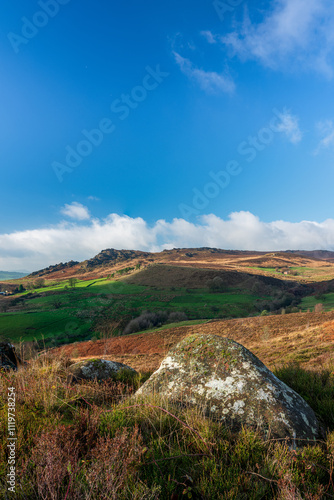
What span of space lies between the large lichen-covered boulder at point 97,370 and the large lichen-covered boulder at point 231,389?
2.11m

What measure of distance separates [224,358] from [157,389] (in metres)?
1.52

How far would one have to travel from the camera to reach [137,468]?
2357 mm

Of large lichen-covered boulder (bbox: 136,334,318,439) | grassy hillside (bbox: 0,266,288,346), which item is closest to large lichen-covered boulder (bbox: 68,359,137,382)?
large lichen-covered boulder (bbox: 136,334,318,439)

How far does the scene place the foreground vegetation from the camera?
6.75 ft

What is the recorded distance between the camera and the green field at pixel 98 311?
44272 millimetres

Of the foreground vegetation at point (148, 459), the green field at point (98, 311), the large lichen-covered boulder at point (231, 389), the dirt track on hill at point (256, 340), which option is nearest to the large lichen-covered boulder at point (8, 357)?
the foreground vegetation at point (148, 459)

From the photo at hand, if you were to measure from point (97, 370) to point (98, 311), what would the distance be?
5580 centimetres

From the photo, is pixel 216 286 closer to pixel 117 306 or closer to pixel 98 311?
pixel 117 306

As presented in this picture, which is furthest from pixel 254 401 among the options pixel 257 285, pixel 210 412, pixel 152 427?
pixel 257 285

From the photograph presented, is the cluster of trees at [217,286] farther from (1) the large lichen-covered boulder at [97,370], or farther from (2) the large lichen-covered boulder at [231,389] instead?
(2) the large lichen-covered boulder at [231,389]

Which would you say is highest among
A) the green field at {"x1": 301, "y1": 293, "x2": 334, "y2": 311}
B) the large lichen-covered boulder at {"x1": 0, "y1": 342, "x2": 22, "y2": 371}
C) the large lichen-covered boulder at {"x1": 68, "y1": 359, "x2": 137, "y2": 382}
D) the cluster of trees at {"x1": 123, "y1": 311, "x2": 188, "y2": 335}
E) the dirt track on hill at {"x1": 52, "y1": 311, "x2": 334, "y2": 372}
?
the large lichen-covered boulder at {"x1": 0, "y1": 342, "x2": 22, "y2": 371}

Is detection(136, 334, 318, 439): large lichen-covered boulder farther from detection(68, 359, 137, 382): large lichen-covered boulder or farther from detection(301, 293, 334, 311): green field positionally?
detection(301, 293, 334, 311): green field

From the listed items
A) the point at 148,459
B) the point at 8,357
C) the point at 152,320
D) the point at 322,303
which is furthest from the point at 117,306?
the point at 148,459

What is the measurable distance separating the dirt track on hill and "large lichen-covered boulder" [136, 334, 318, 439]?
848 cm
